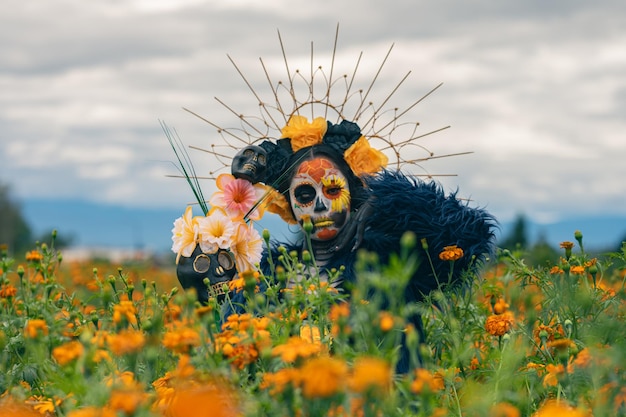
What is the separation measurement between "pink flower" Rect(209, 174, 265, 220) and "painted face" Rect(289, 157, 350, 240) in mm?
194

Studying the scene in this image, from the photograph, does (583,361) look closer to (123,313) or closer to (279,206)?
(123,313)

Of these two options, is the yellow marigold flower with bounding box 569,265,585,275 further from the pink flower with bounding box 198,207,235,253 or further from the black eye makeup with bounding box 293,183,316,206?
the pink flower with bounding box 198,207,235,253

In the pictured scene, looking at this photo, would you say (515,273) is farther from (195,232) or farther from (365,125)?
(195,232)

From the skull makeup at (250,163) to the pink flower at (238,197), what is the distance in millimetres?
39

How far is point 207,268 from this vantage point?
162 inches

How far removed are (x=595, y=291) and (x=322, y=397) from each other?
1931 mm

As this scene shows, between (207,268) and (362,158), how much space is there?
90 cm

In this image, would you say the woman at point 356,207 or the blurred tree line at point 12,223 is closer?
the woman at point 356,207

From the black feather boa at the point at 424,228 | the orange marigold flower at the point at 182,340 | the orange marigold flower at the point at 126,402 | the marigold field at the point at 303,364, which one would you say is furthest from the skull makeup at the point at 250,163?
the orange marigold flower at the point at 126,402

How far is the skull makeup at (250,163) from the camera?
423cm

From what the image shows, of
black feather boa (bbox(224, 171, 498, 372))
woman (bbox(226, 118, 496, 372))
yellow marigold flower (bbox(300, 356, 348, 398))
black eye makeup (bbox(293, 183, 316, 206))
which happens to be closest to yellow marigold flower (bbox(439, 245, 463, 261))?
woman (bbox(226, 118, 496, 372))

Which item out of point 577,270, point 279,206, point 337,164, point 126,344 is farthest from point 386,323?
point 279,206

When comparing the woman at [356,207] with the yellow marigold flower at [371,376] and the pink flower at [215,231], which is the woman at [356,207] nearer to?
the pink flower at [215,231]

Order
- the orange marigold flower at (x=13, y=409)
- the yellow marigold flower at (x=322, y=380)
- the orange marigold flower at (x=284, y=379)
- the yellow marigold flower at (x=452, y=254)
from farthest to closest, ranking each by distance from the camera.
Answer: the yellow marigold flower at (x=452, y=254), the orange marigold flower at (x=13, y=409), the orange marigold flower at (x=284, y=379), the yellow marigold flower at (x=322, y=380)
